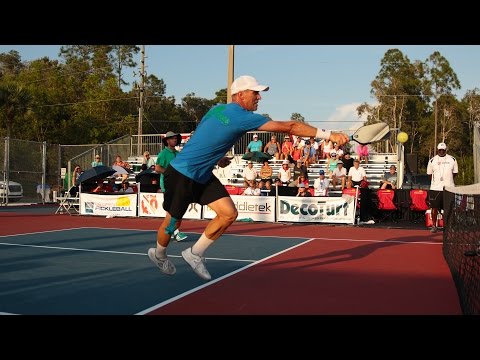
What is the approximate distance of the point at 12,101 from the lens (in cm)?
3928

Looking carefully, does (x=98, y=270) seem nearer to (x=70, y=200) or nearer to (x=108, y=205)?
(x=108, y=205)

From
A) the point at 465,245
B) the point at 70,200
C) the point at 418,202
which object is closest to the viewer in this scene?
the point at 465,245

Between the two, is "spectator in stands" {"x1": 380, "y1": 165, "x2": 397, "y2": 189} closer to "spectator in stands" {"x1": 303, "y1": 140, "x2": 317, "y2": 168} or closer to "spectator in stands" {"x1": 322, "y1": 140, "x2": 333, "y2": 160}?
"spectator in stands" {"x1": 322, "y1": 140, "x2": 333, "y2": 160}

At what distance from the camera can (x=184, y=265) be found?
26.7 feet

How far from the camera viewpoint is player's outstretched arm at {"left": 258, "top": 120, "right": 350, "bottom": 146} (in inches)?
233

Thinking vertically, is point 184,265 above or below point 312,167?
below

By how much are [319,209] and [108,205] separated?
6.75 m

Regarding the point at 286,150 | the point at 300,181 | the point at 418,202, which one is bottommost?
the point at 418,202

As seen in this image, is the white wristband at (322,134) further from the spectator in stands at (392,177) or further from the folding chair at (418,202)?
the spectator in stands at (392,177)

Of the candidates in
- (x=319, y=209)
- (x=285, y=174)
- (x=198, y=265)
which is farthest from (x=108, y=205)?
(x=198, y=265)

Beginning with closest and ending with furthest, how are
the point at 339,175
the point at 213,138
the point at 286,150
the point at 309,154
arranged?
the point at 213,138
the point at 339,175
the point at 309,154
the point at 286,150
